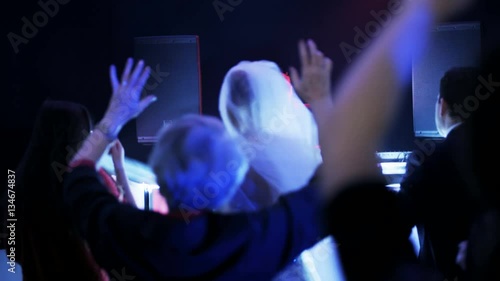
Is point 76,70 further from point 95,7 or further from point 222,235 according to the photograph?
point 222,235

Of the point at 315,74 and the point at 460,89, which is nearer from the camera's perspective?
the point at 315,74

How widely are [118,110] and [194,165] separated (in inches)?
21.4

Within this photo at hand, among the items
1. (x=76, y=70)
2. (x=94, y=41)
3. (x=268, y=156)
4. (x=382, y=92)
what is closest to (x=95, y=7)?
(x=94, y=41)

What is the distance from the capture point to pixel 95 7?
1773mm

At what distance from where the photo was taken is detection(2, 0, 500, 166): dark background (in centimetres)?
175

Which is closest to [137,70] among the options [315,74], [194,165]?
[194,165]

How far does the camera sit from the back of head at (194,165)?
3.69ft

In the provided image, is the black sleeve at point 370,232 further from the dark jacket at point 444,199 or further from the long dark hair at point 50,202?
the long dark hair at point 50,202

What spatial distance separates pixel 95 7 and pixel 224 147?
3.05 ft

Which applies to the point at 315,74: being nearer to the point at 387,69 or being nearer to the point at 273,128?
the point at 273,128

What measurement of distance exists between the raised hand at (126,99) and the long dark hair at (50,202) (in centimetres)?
15

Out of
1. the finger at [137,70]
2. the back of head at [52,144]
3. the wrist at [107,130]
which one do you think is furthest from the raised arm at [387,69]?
the back of head at [52,144]

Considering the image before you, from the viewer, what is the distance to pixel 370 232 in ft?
5.32

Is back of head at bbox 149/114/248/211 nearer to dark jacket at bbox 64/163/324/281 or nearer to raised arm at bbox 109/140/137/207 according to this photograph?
dark jacket at bbox 64/163/324/281
